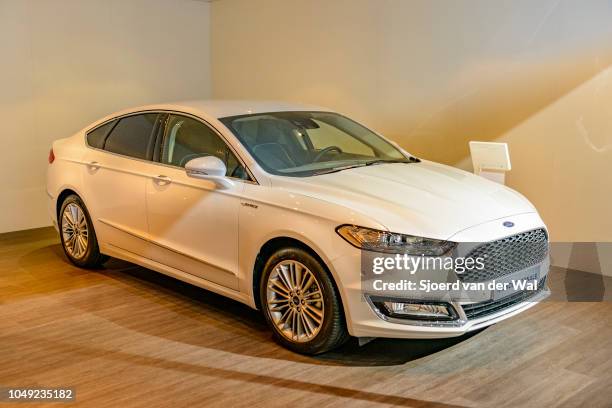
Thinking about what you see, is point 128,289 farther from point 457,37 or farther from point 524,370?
point 457,37

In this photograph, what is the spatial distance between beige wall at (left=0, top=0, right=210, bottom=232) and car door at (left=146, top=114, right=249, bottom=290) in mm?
2889

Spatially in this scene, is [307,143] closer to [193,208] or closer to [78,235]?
[193,208]

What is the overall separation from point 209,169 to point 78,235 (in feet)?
6.41

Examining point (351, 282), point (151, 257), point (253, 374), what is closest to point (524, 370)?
point (351, 282)

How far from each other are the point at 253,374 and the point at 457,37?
377cm

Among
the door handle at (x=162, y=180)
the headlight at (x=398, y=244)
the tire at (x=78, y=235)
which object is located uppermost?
the door handle at (x=162, y=180)

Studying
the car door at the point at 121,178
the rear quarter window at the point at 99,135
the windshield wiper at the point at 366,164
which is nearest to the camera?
the windshield wiper at the point at 366,164

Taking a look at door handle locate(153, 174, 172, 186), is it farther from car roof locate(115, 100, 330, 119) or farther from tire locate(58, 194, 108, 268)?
tire locate(58, 194, 108, 268)

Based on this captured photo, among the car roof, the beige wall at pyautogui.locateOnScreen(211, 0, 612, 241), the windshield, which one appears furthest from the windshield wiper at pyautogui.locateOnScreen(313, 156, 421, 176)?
the beige wall at pyautogui.locateOnScreen(211, 0, 612, 241)

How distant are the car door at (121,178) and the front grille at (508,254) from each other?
89.6 inches

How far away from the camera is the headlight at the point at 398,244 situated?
3395mm

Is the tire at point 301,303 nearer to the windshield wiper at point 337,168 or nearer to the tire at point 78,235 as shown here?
the windshield wiper at point 337,168

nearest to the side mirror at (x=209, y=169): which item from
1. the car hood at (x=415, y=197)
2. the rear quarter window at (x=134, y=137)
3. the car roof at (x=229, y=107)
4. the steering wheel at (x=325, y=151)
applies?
the car hood at (x=415, y=197)

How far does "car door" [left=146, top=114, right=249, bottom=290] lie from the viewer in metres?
4.06
